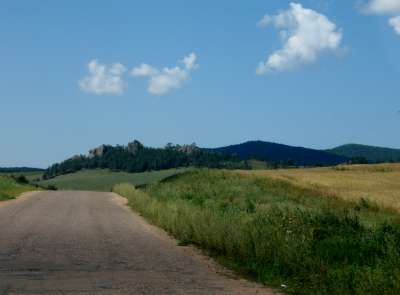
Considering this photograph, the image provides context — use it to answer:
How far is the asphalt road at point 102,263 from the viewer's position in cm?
1128

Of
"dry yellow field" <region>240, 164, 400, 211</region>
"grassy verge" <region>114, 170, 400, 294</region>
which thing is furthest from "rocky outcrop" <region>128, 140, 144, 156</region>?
"grassy verge" <region>114, 170, 400, 294</region>

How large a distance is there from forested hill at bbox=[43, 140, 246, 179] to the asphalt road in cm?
12259

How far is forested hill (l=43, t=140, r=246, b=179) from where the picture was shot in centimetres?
15200

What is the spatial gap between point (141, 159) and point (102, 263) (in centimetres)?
14690

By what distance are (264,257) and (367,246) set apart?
199cm

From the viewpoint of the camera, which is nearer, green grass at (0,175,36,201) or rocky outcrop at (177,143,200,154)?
green grass at (0,175,36,201)

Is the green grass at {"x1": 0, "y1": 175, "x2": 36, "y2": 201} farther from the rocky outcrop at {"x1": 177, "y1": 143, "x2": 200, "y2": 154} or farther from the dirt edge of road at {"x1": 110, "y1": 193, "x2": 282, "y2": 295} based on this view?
the rocky outcrop at {"x1": 177, "y1": 143, "x2": 200, "y2": 154}

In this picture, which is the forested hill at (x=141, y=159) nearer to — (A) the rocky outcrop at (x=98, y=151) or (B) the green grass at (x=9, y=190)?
(A) the rocky outcrop at (x=98, y=151)

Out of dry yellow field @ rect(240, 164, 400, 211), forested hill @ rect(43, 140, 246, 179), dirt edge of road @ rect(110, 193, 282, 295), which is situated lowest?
dirt edge of road @ rect(110, 193, 282, 295)

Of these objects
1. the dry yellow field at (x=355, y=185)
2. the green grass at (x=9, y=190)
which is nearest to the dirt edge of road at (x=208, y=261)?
the green grass at (x=9, y=190)

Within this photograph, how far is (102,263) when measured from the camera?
47.6 ft

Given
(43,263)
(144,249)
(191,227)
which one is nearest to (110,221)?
(191,227)

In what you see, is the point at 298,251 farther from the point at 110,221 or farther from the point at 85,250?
the point at 110,221

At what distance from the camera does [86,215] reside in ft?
99.7
